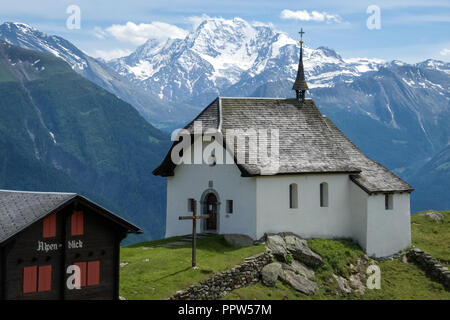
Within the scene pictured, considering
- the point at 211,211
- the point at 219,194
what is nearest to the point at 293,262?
the point at 219,194

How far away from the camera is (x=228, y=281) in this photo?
38.0 metres

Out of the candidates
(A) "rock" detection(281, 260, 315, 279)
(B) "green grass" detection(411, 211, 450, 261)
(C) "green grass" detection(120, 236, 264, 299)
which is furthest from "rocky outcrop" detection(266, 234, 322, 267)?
(B) "green grass" detection(411, 211, 450, 261)

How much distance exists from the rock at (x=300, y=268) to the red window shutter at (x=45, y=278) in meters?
17.1

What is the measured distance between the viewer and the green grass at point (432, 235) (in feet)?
163

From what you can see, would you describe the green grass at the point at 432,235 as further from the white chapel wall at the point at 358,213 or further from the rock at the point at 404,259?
the white chapel wall at the point at 358,213

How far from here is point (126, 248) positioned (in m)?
44.1

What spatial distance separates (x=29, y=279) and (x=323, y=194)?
25.2 m

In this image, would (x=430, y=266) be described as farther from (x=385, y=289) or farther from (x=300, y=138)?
(x=300, y=138)

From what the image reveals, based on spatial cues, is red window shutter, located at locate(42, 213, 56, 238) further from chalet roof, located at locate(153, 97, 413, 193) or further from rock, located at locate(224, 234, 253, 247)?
chalet roof, located at locate(153, 97, 413, 193)

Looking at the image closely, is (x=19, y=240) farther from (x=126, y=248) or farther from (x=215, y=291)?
(x=126, y=248)

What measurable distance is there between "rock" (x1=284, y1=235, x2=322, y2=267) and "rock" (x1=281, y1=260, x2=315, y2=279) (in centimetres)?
44

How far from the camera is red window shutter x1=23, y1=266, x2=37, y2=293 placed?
27969 millimetres

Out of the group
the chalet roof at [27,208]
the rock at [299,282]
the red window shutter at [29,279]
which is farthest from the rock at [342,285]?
the red window shutter at [29,279]
